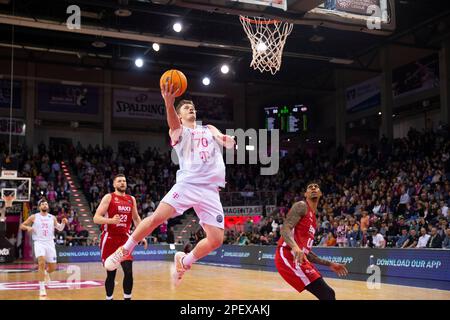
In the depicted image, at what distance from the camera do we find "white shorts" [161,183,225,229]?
557 centimetres

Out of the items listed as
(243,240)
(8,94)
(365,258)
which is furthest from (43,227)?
(8,94)

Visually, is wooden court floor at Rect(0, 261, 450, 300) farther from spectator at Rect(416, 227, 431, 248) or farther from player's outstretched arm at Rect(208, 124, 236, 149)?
player's outstretched arm at Rect(208, 124, 236, 149)

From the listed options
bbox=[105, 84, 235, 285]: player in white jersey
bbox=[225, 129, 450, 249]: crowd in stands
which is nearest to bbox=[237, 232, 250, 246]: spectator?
bbox=[225, 129, 450, 249]: crowd in stands

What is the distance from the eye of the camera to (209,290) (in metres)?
11.9

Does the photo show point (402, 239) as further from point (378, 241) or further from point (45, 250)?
point (45, 250)

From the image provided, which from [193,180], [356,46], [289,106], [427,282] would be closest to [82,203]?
[289,106]

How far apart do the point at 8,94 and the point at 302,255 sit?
26704 mm

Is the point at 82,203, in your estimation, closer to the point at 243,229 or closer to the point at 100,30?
the point at 243,229

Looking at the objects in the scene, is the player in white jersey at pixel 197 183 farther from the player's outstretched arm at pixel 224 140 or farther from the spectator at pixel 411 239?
the spectator at pixel 411 239

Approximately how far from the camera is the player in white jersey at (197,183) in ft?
18.3

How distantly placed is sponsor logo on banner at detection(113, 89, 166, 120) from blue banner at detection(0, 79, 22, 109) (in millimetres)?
5033

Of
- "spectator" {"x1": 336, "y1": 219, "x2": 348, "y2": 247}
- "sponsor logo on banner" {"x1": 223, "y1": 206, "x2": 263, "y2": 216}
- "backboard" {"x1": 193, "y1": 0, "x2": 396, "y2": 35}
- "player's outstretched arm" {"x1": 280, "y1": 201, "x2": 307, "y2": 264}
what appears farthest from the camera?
"sponsor logo on banner" {"x1": 223, "y1": 206, "x2": 263, "y2": 216}

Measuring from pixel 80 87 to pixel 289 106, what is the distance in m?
11.5

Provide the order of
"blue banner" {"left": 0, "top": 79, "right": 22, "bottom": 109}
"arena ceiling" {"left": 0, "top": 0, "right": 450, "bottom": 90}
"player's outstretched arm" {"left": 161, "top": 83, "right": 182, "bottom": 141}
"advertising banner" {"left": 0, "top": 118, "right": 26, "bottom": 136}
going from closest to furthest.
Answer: "player's outstretched arm" {"left": 161, "top": 83, "right": 182, "bottom": 141}
"arena ceiling" {"left": 0, "top": 0, "right": 450, "bottom": 90}
"advertising banner" {"left": 0, "top": 118, "right": 26, "bottom": 136}
"blue banner" {"left": 0, "top": 79, "right": 22, "bottom": 109}
